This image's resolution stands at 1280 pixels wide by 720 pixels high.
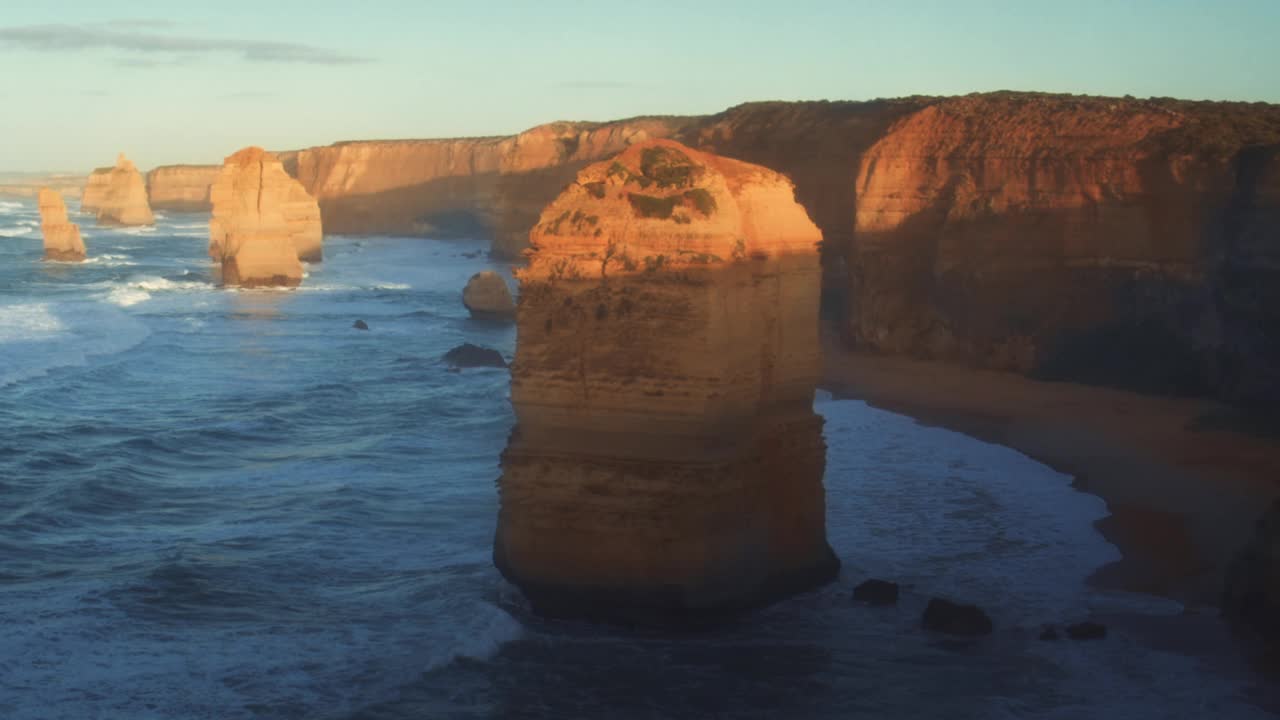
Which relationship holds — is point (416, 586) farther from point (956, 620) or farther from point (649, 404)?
point (956, 620)

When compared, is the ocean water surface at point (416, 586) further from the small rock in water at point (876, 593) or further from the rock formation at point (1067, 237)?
the rock formation at point (1067, 237)

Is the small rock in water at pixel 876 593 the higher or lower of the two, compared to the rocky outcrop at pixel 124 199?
lower

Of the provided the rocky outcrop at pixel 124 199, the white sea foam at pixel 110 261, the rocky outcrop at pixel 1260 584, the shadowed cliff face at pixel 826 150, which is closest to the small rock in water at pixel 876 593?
the rocky outcrop at pixel 1260 584

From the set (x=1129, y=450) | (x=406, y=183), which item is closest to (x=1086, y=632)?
(x=1129, y=450)

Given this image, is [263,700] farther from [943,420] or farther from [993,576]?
[943,420]

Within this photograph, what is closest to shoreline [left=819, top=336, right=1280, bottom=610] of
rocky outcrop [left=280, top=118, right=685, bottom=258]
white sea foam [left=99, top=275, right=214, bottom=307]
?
white sea foam [left=99, top=275, right=214, bottom=307]

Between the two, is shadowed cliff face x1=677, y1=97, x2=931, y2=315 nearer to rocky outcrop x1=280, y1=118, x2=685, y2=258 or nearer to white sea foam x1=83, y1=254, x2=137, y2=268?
white sea foam x1=83, y1=254, x2=137, y2=268
